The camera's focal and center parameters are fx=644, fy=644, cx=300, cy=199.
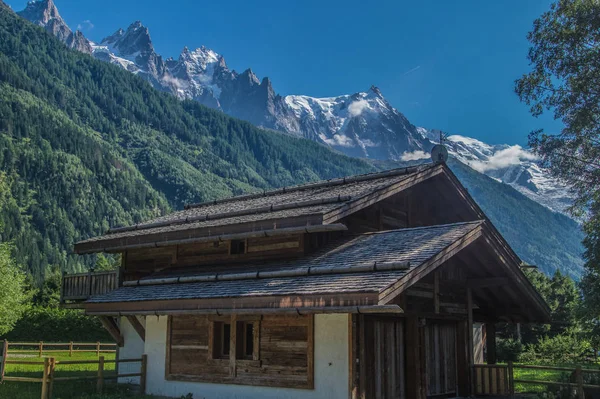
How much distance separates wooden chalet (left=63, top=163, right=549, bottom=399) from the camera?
1420 cm

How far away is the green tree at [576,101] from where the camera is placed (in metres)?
22.7

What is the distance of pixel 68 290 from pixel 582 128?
19588 millimetres

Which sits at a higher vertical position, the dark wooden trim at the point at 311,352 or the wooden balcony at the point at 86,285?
the wooden balcony at the point at 86,285

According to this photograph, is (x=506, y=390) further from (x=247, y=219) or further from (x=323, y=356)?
(x=247, y=219)

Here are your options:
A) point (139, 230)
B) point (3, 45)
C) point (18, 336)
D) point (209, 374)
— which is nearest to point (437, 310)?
point (209, 374)

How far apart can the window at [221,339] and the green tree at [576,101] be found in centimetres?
1423

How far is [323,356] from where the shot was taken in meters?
14.6

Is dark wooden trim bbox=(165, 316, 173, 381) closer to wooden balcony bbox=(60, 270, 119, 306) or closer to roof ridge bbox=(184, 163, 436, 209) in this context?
wooden balcony bbox=(60, 270, 119, 306)

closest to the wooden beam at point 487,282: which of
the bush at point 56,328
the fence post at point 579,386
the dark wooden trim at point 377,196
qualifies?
the fence post at point 579,386

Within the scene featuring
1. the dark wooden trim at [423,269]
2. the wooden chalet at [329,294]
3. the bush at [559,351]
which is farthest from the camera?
the bush at [559,351]

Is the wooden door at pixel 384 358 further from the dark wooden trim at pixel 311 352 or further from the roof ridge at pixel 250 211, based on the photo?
the roof ridge at pixel 250 211

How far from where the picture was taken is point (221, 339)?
17.2 metres

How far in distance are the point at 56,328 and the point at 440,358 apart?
36.4m

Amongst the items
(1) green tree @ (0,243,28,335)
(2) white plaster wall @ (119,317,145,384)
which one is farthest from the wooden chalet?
(1) green tree @ (0,243,28,335)
